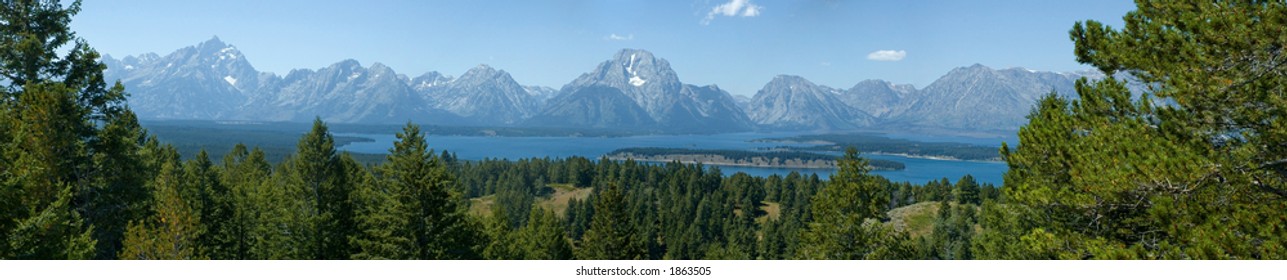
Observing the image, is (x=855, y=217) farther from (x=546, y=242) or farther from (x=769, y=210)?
(x=769, y=210)

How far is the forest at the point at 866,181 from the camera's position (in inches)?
329

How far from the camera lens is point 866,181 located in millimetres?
17875

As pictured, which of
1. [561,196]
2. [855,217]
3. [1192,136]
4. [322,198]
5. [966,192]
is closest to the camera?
[1192,136]

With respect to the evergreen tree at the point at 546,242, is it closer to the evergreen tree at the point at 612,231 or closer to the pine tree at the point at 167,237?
the evergreen tree at the point at 612,231

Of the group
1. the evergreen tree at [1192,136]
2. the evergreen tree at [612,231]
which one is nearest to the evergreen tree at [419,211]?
the evergreen tree at [612,231]

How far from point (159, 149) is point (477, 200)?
3471 inches

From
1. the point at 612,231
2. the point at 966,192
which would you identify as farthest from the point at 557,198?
the point at 612,231

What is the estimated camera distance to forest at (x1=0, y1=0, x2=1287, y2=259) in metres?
8.36

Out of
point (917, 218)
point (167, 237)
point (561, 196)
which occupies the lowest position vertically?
point (561, 196)

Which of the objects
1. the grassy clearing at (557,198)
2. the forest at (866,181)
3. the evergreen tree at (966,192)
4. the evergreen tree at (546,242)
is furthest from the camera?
the grassy clearing at (557,198)

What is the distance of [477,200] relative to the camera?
401ft

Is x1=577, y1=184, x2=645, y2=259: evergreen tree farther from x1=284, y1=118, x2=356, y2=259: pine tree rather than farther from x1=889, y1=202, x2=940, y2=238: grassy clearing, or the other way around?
x1=889, y1=202, x2=940, y2=238: grassy clearing

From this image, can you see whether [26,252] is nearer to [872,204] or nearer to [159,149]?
[872,204]
